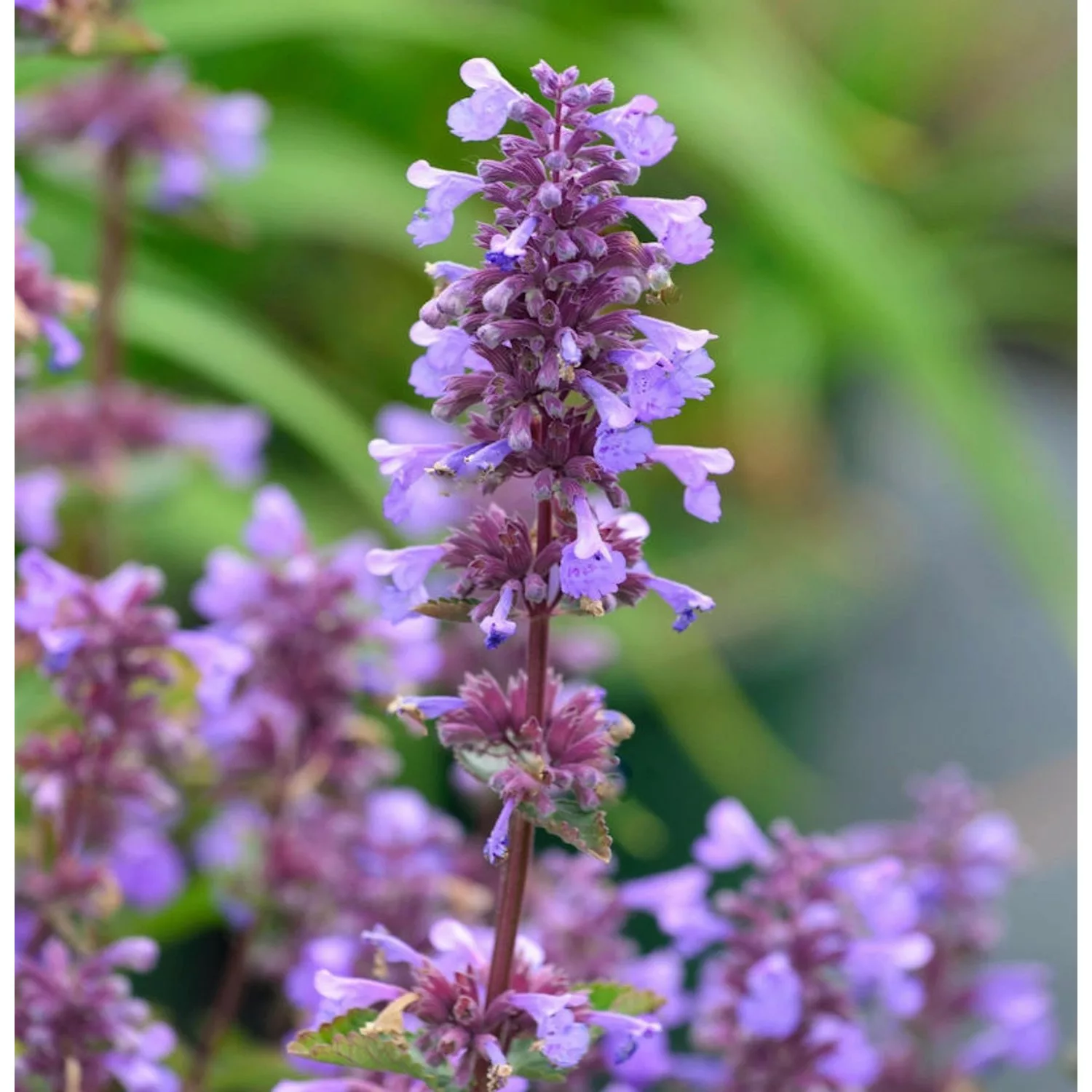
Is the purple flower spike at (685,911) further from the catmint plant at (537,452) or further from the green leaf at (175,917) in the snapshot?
the green leaf at (175,917)

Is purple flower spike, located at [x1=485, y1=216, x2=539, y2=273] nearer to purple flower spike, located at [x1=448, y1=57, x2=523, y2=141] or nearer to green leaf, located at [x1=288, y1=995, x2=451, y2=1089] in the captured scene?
purple flower spike, located at [x1=448, y1=57, x2=523, y2=141]

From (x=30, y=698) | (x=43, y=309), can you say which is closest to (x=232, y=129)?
(x=43, y=309)

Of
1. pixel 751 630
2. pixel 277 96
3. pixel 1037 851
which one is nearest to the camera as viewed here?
pixel 1037 851

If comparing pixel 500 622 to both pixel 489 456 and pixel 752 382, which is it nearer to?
pixel 489 456

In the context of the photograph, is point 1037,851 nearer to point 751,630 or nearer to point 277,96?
point 751,630

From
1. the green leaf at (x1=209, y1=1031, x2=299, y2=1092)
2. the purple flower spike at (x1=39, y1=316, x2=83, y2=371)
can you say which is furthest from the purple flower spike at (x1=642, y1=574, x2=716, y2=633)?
the green leaf at (x1=209, y1=1031, x2=299, y2=1092)
